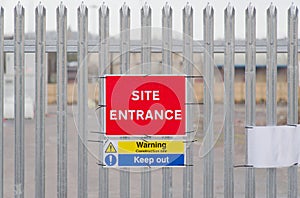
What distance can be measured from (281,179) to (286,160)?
5.62 m

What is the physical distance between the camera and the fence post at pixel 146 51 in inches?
187

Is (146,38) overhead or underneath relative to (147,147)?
overhead

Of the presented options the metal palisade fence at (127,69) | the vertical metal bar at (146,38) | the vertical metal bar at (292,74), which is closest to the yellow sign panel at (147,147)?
the metal palisade fence at (127,69)

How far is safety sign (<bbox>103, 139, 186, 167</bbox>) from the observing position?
474 cm

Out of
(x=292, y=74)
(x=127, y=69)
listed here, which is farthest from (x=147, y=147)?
(x=292, y=74)

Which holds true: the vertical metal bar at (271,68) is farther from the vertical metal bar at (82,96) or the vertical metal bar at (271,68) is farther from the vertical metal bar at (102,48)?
the vertical metal bar at (82,96)

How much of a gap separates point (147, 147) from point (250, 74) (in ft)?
3.01

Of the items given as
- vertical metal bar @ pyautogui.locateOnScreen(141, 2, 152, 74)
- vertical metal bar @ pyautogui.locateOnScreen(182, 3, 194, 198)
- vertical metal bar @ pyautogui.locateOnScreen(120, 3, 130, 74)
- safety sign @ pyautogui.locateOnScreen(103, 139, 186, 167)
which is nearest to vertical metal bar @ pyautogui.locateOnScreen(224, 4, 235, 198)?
Result: vertical metal bar @ pyautogui.locateOnScreen(182, 3, 194, 198)

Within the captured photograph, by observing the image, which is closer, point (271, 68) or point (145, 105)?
point (145, 105)

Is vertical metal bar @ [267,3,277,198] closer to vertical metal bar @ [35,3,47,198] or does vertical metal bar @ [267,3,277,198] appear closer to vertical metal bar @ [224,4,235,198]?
vertical metal bar @ [224,4,235,198]

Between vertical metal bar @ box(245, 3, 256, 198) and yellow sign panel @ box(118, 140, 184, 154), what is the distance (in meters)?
0.60

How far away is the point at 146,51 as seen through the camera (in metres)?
4.79

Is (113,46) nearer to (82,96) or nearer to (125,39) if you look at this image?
(125,39)

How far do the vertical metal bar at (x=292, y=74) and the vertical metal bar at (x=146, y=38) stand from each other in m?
1.04
